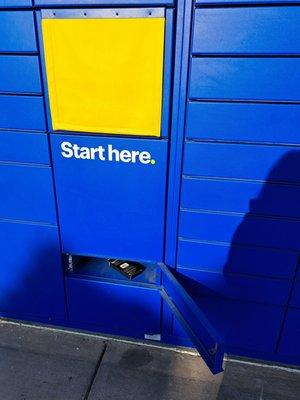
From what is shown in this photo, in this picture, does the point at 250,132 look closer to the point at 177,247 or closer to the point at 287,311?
the point at 177,247

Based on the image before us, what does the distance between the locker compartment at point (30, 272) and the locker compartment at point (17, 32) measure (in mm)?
955

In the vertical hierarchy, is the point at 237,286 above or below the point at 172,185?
below

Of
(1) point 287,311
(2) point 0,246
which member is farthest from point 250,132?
(2) point 0,246

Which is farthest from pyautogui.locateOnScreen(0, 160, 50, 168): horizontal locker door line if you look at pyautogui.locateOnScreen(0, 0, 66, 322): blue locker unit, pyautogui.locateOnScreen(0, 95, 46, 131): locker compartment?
pyautogui.locateOnScreen(0, 95, 46, 131): locker compartment

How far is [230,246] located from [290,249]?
302 mm

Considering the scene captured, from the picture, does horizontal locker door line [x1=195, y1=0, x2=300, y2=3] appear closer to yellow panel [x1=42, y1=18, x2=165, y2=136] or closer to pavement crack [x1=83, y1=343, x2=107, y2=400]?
yellow panel [x1=42, y1=18, x2=165, y2=136]

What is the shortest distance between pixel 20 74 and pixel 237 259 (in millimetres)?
1446

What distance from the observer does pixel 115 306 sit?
2211mm

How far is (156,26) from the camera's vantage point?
1497 millimetres

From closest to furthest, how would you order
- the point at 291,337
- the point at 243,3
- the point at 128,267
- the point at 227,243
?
the point at 243,3, the point at 227,243, the point at 291,337, the point at 128,267

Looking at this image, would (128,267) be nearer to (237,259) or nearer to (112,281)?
(112,281)

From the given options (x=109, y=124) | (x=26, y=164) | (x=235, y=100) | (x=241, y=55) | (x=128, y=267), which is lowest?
(x=128, y=267)

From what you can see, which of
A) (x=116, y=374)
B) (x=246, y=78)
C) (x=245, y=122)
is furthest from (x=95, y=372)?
(x=246, y=78)

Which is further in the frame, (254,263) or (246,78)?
(254,263)
